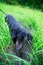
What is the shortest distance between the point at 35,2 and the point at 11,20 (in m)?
7.96

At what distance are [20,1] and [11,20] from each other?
25.6 ft

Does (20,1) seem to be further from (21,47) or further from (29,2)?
(21,47)

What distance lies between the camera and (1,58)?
363cm

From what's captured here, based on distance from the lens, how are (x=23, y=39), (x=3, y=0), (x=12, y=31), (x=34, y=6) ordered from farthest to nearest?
(x=34, y=6) < (x=3, y=0) < (x=12, y=31) < (x=23, y=39)

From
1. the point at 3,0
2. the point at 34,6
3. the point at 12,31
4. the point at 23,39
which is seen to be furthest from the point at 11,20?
the point at 34,6

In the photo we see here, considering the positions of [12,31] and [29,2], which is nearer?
[12,31]

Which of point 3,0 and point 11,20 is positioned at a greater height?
point 11,20

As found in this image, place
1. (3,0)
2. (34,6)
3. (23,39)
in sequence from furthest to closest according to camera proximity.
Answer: (34,6) → (3,0) → (23,39)

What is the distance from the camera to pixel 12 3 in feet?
36.5

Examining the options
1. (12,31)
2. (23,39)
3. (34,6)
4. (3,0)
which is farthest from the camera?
(34,6)

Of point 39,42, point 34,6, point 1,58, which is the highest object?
point 39,42

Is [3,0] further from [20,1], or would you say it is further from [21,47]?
[21,47]

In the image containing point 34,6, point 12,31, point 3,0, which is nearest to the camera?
point 12,31

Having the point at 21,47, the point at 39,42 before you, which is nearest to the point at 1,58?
the point at 21,47
